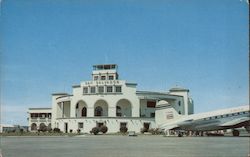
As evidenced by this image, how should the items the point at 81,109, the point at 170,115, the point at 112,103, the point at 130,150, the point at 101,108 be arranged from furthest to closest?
the point at 81,109 < the point at 101,108 < the point at 112,103 < the point at 170,115 < the point at 130,150

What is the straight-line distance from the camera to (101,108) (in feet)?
291

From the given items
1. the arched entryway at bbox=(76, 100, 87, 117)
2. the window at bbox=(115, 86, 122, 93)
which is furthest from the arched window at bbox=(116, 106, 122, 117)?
the arched entryway at bbox=(76, 100, 87, 117)

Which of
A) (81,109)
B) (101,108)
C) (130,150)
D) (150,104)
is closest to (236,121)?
(130,150)

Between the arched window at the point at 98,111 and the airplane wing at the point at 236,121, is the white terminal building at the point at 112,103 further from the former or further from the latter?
the airplane wing at the point at 236,121

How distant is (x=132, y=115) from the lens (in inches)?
3297

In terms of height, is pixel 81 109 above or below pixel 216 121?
above

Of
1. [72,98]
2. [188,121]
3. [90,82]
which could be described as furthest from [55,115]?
[188,121]

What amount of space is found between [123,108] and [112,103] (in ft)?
16.5

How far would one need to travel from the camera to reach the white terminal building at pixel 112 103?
272 feet

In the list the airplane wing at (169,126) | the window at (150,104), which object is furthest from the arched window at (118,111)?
the airplane wing at (169,126)

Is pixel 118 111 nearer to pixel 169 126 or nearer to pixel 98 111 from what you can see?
pixel 98 111

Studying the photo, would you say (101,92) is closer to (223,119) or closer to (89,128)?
(89,128)

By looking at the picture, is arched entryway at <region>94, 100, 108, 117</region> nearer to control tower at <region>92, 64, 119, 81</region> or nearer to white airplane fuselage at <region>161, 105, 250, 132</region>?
control tower at <region>92, 64, 119, 81</region>

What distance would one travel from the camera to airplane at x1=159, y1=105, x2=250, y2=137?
2002 inches
